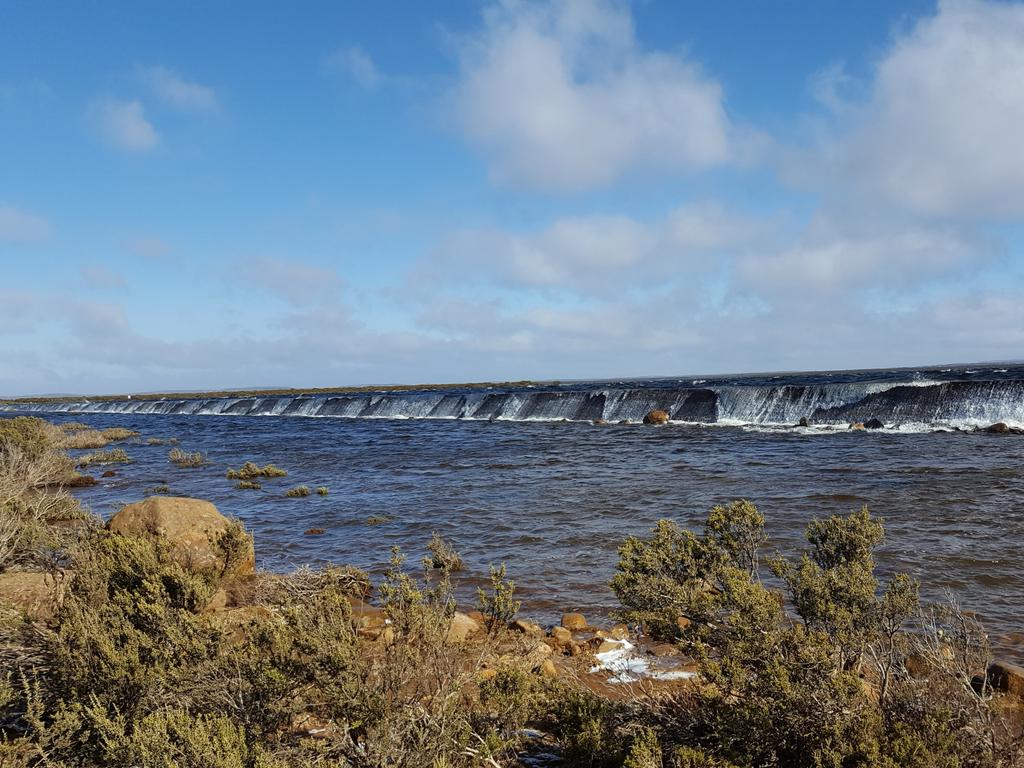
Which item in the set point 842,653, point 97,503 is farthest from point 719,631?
point 97,503

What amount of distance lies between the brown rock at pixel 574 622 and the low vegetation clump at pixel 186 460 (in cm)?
2332

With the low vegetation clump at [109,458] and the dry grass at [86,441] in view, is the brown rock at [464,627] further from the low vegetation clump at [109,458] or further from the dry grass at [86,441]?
the dry grass at [86,441]

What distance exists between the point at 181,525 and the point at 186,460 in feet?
63.5

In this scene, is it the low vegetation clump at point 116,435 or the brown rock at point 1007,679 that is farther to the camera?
the low vegetation clump at point 116,435

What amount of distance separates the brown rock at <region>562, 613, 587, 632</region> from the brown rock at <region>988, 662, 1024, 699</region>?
4.28 m

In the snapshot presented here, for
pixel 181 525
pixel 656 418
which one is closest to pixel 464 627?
pixel 181 525

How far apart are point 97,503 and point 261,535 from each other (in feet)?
24.5

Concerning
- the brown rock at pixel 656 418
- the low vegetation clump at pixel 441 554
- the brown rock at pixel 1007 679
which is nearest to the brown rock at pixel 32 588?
the low vegetation clump at pixel 441 554

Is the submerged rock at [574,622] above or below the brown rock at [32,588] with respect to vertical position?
below

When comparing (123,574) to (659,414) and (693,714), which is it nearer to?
(693,714)

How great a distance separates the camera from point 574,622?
7.95 m

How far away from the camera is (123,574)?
574 centimetres

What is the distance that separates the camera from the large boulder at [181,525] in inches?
375

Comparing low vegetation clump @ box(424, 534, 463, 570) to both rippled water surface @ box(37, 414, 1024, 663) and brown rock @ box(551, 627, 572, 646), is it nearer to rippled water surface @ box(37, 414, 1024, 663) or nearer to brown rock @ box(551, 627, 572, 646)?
rippled water surface @ box(37, 414, 1024, 663)
